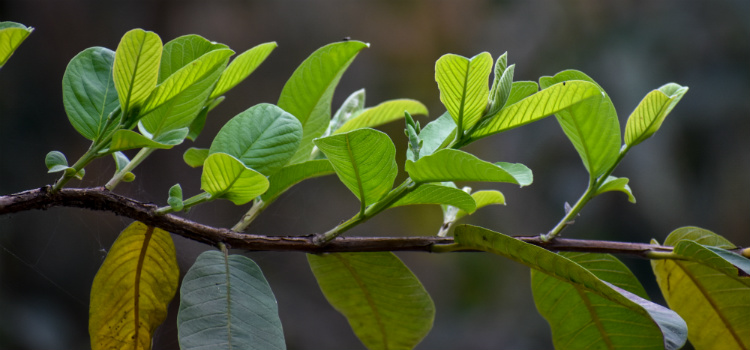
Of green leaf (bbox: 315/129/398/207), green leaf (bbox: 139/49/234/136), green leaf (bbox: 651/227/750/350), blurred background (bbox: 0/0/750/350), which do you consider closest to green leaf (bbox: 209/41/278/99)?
green leaf (bbox: 139/49/234/136)

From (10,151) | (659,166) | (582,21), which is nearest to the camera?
(10,151)

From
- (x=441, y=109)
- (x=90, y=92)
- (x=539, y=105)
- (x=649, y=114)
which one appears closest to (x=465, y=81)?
(x=539, y=105)

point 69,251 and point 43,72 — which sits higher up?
point 43,72

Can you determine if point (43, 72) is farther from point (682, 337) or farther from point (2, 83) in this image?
point (682, 337)

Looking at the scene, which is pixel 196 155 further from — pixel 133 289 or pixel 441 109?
pixel 441 109

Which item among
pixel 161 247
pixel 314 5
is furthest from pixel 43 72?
pixel 161 247
